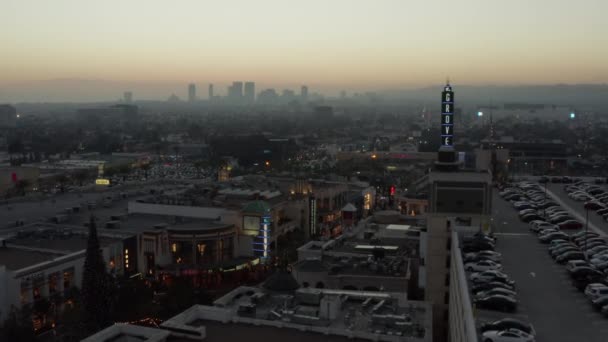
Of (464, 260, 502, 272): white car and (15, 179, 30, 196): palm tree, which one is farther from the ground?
(464, 260, 502, 272): white car

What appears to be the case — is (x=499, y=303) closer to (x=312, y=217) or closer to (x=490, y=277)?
(x=490, y=277)

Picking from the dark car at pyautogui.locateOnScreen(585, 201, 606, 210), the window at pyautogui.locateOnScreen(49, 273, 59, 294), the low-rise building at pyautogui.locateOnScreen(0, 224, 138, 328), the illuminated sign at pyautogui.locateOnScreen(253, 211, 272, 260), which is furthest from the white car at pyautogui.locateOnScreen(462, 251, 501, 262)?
the illuminated sign at pyautogui.locateOnScreen(253, 211, 272, 260)

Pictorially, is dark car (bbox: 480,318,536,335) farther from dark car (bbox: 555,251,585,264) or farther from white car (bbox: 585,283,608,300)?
dark car (bbox: 555,251,585,264)

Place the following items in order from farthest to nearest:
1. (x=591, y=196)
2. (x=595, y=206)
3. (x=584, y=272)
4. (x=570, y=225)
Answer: (x=591, y=196) < (x=595, y=206) < (x=570, y=225) < (x=584, y=272)

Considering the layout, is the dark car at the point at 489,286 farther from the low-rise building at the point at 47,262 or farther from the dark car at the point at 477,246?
the low-rise building at the point at 47,262

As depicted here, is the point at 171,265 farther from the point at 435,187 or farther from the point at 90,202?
the point at 435,187

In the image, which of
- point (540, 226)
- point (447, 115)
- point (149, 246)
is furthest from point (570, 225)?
point (149, 246)

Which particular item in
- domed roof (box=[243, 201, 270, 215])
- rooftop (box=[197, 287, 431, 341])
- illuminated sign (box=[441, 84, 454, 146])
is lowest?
domed roof (box=[243, 201, 270, 215])
